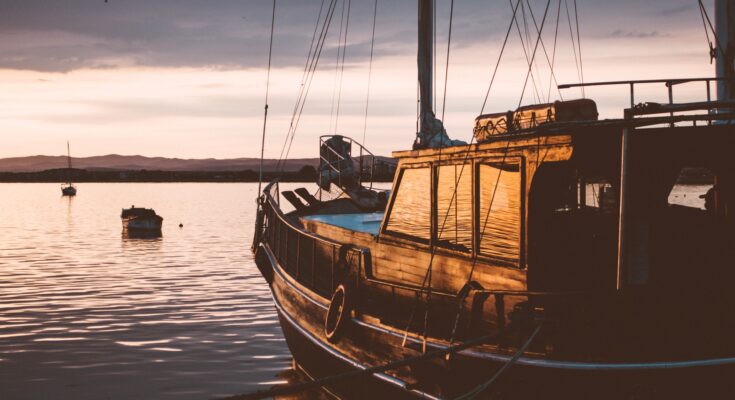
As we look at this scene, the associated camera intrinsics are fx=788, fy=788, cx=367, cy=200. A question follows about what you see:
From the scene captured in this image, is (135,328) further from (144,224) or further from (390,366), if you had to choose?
(144,224)

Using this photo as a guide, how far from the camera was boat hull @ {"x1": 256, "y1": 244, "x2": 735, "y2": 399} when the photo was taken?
7.43 m

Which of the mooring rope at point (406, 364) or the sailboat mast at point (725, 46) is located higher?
the sailboat mast at point (725, 46)

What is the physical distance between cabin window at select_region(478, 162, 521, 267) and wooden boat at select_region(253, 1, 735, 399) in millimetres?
22

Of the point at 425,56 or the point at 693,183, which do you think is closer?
the point at 693,183

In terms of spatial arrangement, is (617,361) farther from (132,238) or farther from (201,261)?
(132,238)

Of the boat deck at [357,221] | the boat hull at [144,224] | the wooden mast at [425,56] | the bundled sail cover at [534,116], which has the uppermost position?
the wooden mast at [425,56]

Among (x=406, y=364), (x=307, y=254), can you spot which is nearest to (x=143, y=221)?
(x=307, y=254)

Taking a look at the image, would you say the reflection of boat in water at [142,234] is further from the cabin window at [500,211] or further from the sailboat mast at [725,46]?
the sailboat mast at [725,46]

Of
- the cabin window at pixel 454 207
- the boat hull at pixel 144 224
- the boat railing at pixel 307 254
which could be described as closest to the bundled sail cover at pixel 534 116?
the cabin window at pixel 454 207

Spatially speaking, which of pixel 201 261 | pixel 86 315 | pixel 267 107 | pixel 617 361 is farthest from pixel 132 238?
pixel 617 361

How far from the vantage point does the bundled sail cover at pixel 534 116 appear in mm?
9305

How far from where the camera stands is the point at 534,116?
988 cm

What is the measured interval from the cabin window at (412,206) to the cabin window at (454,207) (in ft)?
0.86

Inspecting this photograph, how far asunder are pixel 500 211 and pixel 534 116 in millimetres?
1491
